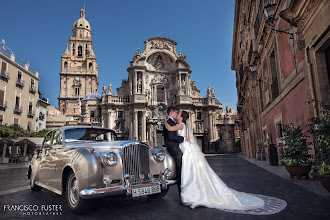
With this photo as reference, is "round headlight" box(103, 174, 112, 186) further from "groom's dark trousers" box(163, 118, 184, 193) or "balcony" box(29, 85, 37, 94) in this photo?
"balcony" box(29, 85, 37, 94)

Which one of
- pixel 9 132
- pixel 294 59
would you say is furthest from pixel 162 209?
pixel 9 132

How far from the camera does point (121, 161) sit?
3.93m

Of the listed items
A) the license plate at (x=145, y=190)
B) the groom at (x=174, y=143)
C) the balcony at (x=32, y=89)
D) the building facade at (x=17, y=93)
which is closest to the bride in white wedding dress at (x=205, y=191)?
the groom at (x=174, y=143)

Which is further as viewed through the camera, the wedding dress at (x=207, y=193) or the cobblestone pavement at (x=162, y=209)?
the wedding dress at (x=207, y=193)

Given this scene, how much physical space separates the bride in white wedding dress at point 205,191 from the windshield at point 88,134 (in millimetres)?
1944

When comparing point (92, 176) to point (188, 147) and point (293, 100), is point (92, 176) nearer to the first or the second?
point (188, 147)

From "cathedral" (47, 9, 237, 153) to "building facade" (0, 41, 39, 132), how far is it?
19.2 ft

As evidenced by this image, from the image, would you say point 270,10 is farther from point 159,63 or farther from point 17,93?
point 159,63

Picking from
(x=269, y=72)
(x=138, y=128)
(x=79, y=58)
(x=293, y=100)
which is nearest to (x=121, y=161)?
(x=293, y=100)

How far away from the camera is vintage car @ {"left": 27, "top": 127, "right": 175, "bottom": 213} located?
3.65 m

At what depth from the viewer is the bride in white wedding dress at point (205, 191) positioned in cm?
375

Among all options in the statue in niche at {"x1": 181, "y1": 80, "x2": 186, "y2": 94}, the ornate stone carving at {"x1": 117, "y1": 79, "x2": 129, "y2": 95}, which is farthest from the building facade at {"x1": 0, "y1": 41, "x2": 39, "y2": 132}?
the statue in niche at {"x1": 181, "y1": 80, "x2": 186, "y2": 94}

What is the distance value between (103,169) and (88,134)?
6.42 feet

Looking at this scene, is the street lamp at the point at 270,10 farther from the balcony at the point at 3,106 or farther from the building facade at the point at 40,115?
the building facade at the point at 40,115
